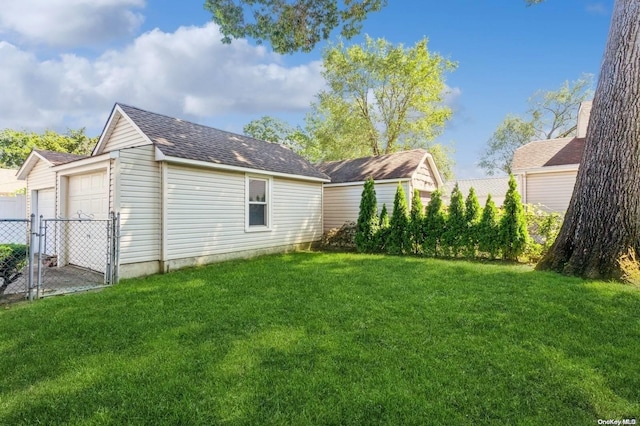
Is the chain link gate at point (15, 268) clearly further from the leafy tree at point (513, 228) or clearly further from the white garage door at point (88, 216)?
the leafy tree at point (513, 228)

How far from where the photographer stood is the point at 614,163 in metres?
5.83

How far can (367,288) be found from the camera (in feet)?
18.1

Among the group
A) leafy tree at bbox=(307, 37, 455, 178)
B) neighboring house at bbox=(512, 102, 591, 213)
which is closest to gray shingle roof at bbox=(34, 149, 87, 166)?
leafy tree at bbox=(307, 37, 455, 178)

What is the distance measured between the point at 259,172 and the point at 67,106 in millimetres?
27503

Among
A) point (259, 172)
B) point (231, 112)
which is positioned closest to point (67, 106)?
point (231, 112)

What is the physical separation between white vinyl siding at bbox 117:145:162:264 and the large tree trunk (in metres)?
8.70

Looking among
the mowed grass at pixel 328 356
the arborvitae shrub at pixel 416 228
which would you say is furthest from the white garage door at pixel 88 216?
the arborvitae shrub at pixel 416 228

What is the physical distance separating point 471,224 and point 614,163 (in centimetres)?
355

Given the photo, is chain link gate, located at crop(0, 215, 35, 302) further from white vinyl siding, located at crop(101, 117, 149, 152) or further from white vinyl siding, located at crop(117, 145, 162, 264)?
white vinyl siding, located at crop(101, 117, 149, 152)

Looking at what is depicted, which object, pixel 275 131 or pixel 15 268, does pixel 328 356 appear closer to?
pixel 15 268

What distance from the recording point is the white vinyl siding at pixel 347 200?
12.3 m

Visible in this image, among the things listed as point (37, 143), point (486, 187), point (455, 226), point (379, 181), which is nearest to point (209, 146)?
point (379, 181)

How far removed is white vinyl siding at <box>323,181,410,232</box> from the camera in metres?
12.3

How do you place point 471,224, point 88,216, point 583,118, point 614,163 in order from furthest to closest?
point 583,118 → point 471,224 → point 88,216 → point 614,163
